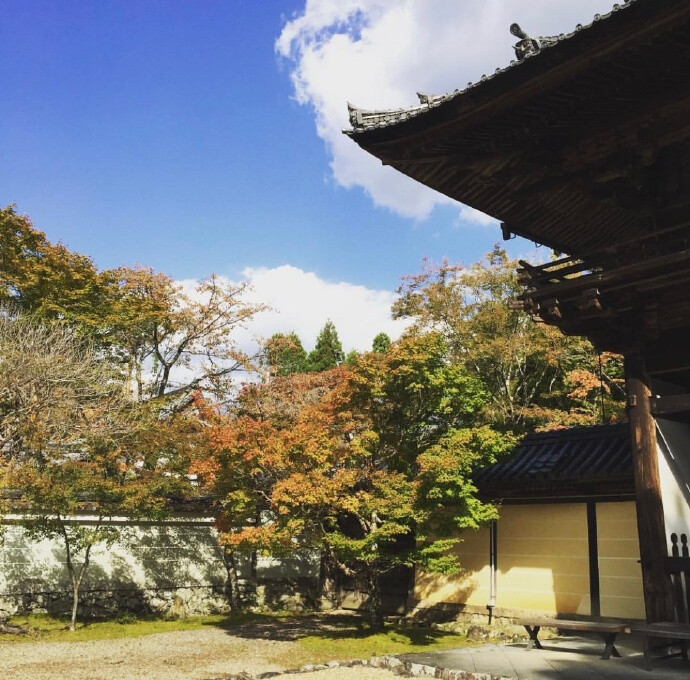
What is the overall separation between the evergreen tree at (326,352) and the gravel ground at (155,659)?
22913mm

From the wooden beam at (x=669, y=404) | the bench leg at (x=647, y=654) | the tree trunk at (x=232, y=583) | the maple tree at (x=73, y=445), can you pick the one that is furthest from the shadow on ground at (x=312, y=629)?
the wooden beam at (x=669, y=404)

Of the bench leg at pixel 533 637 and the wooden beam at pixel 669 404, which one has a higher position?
the wooden beam at pixel 669 404

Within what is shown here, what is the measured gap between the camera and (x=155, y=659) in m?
9.62

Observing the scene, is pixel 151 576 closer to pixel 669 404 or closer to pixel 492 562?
pixel 492 562

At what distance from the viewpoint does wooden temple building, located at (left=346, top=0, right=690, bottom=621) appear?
6.30m

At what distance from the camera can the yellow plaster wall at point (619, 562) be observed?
10.2 m

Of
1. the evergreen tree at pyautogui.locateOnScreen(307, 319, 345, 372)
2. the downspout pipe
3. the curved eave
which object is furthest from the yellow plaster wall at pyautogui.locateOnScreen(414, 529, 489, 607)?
the evergreen tree at pyautogui.locateOnScreen(307, 319, 345, 372)

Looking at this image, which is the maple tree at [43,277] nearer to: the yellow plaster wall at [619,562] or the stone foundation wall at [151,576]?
the stone foundation wall at [151,576]

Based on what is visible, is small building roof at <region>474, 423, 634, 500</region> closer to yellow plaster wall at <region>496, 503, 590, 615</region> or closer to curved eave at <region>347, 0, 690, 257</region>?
yellow plaster wall at <region>496, 503, 590, 615</region>

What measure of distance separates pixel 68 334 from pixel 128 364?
8.76 feet

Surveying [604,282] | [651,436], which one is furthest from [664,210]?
[651,436]

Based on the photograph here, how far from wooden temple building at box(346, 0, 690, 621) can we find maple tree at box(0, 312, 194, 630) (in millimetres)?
8613

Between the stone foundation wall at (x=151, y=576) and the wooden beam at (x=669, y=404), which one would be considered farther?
the stone foundation wall at (x=151, y=576)

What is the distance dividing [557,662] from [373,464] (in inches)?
161
